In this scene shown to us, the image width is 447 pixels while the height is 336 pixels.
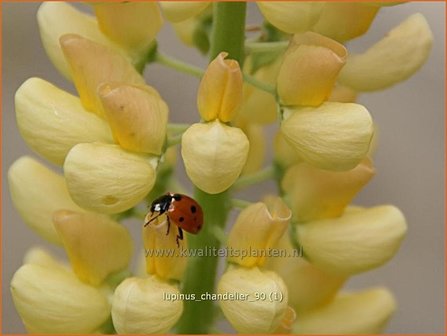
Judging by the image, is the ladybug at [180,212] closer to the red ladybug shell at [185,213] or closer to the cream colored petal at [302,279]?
the red ladybug shell at [185,213]

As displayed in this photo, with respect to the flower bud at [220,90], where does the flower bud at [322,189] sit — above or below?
below

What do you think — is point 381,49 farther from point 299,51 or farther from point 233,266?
point 233,266

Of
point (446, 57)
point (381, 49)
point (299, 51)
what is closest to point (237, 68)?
point (299, 51)

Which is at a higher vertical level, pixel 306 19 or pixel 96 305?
pixel 306 19

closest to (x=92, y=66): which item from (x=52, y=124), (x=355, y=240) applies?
(x=52, y=124)

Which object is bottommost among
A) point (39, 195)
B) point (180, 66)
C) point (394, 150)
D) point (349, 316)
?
point (394, 150)

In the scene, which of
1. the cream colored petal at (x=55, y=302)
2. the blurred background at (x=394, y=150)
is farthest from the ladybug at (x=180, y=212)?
the blurred background at (x=394, y=150)

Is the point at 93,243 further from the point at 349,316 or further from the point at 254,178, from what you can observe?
the point at 349,316
